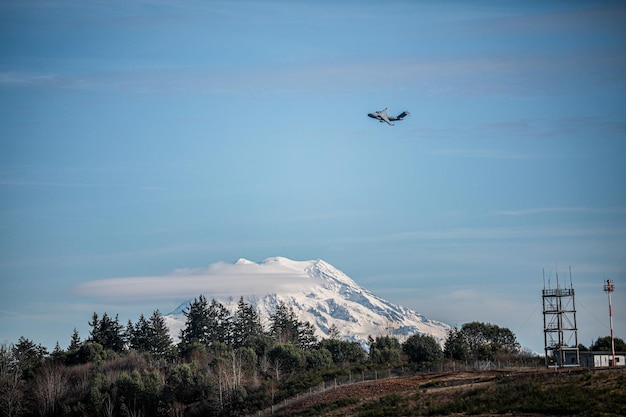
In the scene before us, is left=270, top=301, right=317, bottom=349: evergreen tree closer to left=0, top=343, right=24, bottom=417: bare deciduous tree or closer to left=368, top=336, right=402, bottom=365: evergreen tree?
left=368, top=336, right=402, bottom=365: evergreen tree

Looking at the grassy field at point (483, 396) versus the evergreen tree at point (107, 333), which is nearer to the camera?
the grassy field at point (483, 396)

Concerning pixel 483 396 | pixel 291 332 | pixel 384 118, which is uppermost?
pixel 384 118

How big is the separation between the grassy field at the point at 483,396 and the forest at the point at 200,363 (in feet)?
46.4

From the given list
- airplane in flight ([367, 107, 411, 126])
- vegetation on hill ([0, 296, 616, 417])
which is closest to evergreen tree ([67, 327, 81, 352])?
vegetation on hill ([0, 296, 616, 417])

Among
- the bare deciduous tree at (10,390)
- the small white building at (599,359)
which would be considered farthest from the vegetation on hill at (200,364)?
the small white building at (599,359)

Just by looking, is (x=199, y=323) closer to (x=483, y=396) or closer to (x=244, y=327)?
(x=244, y=327)

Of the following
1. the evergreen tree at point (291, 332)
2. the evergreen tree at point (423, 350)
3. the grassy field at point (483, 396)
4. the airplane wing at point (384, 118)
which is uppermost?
the airplane wing at point (384, 118)

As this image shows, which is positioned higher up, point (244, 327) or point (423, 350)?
point (244, 327)

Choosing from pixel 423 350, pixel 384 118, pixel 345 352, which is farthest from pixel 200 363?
pixel 384 118

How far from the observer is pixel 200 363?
150250 millimetres

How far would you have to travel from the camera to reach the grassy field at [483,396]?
3378 inches

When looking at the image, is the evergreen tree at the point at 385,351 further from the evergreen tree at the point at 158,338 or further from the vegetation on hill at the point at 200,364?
the evergreen tree at the point at 158,338

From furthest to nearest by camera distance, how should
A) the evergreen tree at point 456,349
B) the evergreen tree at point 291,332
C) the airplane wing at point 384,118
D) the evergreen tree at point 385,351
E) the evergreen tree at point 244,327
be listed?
the evergreen tree at point 244,327
the evergreen tree at point 291,332
the evergreen tree at point 385,351
the evergreen tree at point 456,349
the airplane wing at point 384,118

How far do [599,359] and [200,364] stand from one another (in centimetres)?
6490
